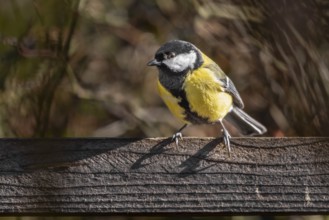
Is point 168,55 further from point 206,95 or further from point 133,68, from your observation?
point 133,68

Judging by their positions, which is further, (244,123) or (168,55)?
(244,123)

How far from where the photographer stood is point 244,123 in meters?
3.10

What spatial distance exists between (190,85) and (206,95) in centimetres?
7

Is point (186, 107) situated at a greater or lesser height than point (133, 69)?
greater

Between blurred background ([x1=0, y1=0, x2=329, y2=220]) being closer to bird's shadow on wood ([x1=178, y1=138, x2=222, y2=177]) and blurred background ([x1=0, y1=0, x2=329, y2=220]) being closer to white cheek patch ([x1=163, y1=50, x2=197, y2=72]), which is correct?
white cheek patch ([x1=163, y1=50, x2=197, y2=72])

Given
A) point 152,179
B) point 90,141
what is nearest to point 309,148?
point 152,179

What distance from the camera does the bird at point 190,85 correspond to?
268 centimetres

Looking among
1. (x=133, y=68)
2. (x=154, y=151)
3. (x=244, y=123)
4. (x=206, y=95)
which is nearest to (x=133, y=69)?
(x=133, y=68)

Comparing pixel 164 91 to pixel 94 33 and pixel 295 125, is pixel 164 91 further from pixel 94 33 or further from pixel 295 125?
pixel 94 33

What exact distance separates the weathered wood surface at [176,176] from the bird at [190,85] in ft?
2.29

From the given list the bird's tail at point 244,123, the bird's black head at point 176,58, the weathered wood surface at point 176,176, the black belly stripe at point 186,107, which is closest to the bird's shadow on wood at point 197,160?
the weathered wood surface at point 176,176

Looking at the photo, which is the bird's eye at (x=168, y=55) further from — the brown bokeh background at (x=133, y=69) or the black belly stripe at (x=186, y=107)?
the brown bokeh background at (x=133, y=69)

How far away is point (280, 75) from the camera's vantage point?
3439 mm

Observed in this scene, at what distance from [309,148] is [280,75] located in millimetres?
1528
